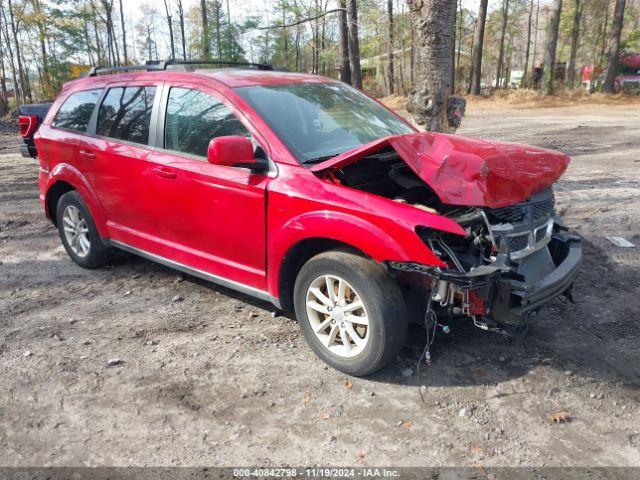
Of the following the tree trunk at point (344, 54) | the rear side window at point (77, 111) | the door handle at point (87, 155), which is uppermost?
the tree trunk at point (344, 54)

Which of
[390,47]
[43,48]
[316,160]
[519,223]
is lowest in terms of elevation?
[519,223]

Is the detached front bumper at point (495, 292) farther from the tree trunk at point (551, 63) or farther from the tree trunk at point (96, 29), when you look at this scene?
the tree trunk at point (96, 29)

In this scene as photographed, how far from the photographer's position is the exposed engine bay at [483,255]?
309 centimetres

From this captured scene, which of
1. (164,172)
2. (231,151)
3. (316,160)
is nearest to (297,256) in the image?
(316,160)

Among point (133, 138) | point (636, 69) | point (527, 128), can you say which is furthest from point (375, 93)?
point (133, 138)

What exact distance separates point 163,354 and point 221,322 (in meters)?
0.60

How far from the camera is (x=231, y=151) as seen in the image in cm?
351

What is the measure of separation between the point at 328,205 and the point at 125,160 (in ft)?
7.14

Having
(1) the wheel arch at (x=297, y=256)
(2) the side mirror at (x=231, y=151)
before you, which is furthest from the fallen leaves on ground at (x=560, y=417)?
(2) the side mirror at (x=231, y=151)

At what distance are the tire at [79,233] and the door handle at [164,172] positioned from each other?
1.31m

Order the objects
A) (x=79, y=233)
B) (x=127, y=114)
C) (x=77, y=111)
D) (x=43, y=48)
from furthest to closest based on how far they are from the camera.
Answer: (x=43, y=48) → (x=79, y=233) → (x=77, y=111) → (x=127, y=114)

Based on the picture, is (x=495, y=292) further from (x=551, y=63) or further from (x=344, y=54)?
(x=551, y=63)

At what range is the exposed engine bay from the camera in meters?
3.09

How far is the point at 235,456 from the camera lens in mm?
2836
